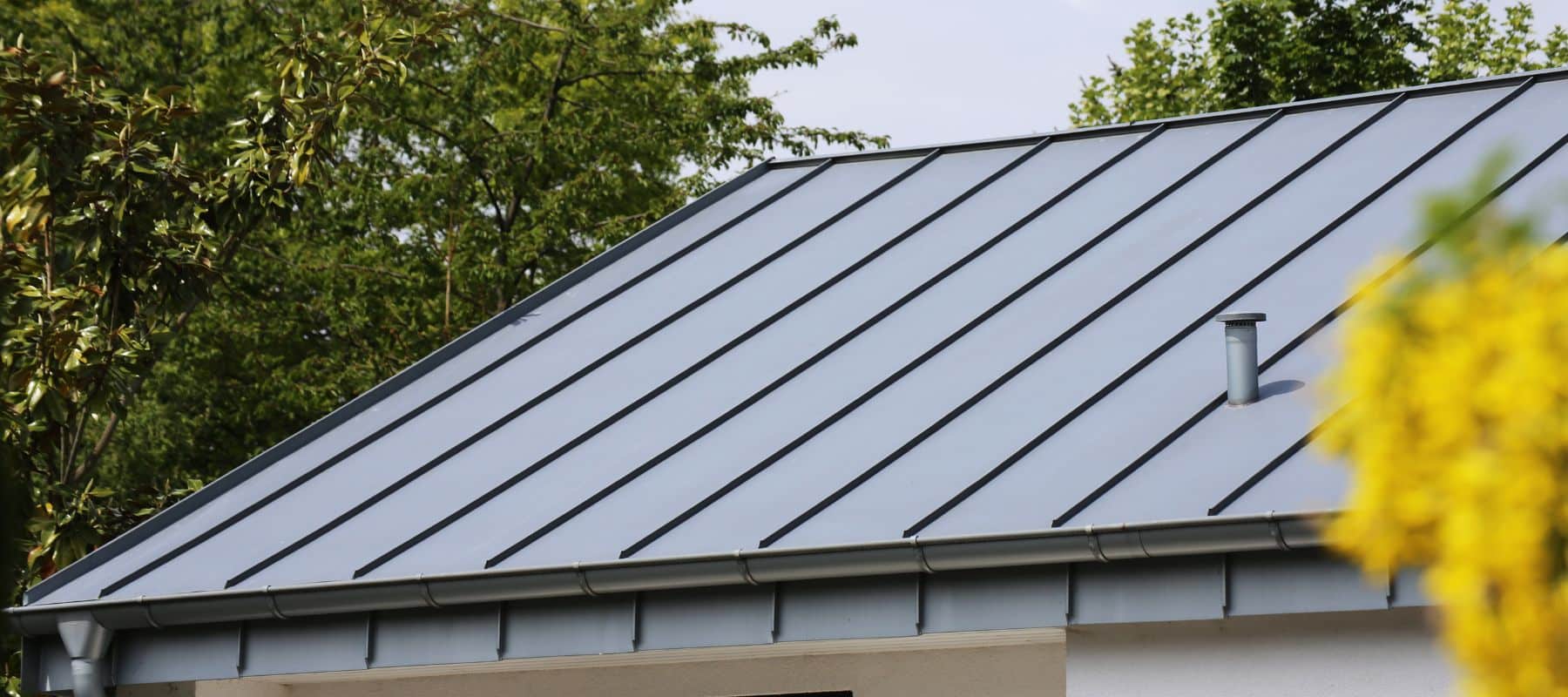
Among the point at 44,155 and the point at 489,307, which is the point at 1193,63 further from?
the point at 44,155

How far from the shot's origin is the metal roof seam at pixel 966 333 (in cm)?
636

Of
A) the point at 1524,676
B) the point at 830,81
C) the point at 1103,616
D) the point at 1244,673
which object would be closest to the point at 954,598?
the point at 1103,616

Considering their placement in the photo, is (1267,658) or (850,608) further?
(850,608)

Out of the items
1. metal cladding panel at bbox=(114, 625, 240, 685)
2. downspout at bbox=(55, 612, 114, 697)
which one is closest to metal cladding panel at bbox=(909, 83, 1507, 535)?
metal cladding panel at bbox=(114, 625, 240, 685)

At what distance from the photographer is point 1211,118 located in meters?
10.1

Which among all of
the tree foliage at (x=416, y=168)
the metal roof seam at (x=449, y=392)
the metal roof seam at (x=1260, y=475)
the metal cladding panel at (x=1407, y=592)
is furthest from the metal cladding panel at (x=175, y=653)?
the tree foliage at (x=416, y=168)

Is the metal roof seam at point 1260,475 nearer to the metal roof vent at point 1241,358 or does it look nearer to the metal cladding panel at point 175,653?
the metal roof vent at point 1241,358

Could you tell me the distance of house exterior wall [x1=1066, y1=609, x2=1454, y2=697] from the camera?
16.9 feet

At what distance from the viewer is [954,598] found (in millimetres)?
5703

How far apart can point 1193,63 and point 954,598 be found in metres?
26.6

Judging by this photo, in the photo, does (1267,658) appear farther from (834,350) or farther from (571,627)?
(834,350)

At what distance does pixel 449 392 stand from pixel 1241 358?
4464 mm

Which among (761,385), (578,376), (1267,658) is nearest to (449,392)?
(578,376)

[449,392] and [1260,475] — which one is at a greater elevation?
[449,392]
